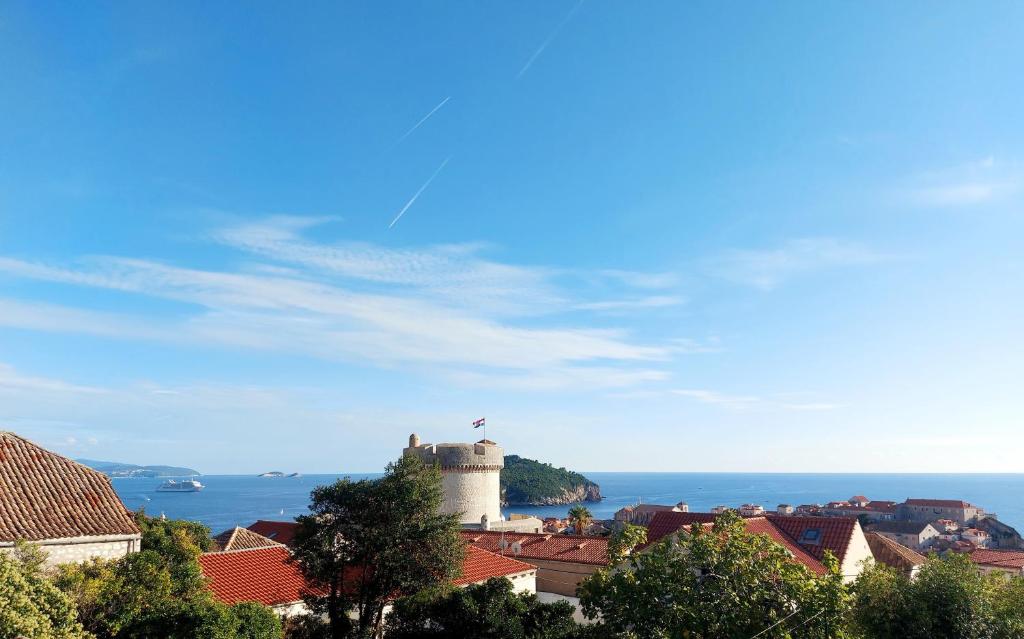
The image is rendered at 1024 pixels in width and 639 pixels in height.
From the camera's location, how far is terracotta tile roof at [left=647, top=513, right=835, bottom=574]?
97.7 ft

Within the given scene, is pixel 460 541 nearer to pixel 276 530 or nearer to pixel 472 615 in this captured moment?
pixel 472 615

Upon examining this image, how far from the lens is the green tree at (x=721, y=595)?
41.4 ft

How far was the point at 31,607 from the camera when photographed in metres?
12.9

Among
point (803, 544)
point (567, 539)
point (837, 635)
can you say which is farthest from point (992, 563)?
point (837, 635)

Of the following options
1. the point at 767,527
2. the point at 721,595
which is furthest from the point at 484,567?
the point at 721,595

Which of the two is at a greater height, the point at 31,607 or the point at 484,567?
the point at 31,607

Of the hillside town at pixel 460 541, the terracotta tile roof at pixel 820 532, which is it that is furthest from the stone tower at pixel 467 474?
the terracotta tile roof at pixel 820 532

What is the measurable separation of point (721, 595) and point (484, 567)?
2161cm

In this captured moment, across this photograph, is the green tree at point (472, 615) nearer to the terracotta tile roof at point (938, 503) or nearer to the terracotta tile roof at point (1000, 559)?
the terracotta tile roof at point (1000, 559)

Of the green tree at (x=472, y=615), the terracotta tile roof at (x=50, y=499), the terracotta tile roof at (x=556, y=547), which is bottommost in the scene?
the terracotta tile roof at (x=556, y=547)

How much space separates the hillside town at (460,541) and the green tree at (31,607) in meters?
3.34

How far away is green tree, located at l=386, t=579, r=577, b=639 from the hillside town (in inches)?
34.5

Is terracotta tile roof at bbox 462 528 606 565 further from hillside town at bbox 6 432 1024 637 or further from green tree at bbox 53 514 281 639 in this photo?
green tree at bbox 53 514 281 639

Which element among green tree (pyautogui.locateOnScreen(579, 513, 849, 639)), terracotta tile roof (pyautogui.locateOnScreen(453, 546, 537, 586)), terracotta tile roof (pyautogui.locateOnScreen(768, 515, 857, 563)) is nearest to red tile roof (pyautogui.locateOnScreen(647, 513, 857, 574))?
terracotta tile roof (pyautogui.locateOnScreen(768, 515, 857, 563))
